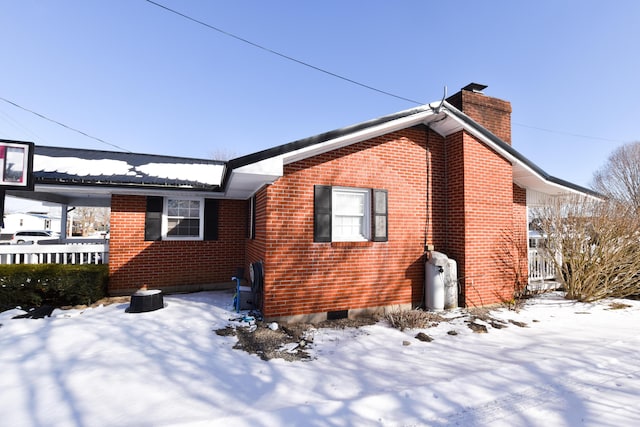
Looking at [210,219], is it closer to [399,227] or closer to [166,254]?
[166,254]

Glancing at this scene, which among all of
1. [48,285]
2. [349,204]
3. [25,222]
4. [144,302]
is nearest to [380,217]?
[349,204]

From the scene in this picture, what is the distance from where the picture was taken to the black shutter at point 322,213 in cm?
618

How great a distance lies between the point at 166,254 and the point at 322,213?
5.25m

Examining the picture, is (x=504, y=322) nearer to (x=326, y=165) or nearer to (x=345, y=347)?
(x=345, y=347)

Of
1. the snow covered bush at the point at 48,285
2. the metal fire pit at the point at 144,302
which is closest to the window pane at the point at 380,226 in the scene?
the metal fire pit at the point at 144,302

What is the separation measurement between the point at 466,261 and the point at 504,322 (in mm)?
1477

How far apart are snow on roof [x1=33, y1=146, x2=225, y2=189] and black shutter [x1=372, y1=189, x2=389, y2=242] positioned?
450 cm

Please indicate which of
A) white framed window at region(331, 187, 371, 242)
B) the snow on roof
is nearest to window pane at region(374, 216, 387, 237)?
white framed window at region(331, 187, 371, 242)

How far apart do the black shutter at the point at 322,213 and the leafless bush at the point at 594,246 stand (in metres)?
6.66

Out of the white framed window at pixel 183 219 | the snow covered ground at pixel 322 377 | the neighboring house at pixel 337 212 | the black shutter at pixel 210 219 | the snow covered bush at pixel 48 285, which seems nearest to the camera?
the snow covered ground at pixel 322 377

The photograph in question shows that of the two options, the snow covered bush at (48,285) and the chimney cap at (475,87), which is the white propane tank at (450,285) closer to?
the chimney cap at (475,87)

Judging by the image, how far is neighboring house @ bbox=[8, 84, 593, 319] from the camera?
6035 millimetres

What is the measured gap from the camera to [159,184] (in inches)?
310

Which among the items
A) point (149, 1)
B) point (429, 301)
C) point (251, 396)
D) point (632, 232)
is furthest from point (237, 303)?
point (632, 232)
